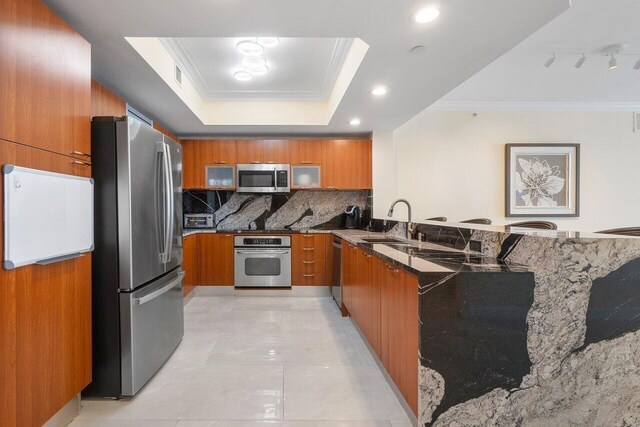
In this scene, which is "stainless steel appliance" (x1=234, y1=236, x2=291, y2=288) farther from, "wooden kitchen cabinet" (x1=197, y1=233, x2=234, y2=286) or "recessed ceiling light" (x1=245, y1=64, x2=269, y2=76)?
"recessed ceiling light" (x1=245, y1=64, x2=269, y2=76)

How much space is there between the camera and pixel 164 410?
1.94 metres

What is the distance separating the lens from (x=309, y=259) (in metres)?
4.62

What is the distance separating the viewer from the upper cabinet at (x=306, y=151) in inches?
189

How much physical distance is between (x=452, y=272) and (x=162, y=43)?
2.88 metres

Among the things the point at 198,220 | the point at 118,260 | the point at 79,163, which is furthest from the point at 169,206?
the point at 198,220

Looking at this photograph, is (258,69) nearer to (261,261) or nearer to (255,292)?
(261,261)

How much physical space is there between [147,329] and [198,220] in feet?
9.46

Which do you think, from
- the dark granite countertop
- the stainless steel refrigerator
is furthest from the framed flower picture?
the stainless steel refrigerator

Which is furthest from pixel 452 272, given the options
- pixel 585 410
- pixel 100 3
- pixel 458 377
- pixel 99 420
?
pixel 100 3

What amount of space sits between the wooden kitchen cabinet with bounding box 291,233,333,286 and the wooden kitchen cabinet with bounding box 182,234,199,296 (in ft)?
4.29

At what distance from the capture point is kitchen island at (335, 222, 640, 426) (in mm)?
1484

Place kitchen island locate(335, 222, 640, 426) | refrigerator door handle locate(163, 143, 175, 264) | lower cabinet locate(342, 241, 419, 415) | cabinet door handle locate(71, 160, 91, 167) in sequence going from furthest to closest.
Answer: refrigerator door handle locate(163, 143, 175, 264), cabinet door handle locate(71, 160, 91, 167), lower cabinet locate(342, 241, 419, 415), kitchen island locate(335, 222, 640, 426)

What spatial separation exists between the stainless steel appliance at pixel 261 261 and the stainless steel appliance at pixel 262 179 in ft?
2.27

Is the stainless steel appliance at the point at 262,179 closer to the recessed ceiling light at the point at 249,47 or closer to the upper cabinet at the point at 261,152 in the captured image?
the upper cabinet at the point at 261,152
